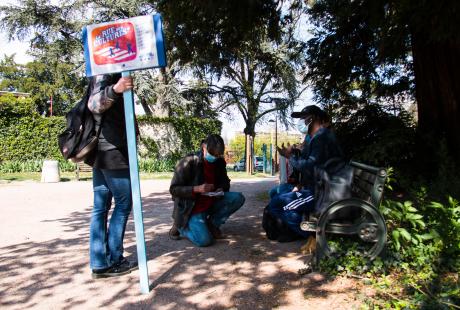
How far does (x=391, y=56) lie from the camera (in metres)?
5.80

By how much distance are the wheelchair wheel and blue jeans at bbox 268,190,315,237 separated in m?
0.71

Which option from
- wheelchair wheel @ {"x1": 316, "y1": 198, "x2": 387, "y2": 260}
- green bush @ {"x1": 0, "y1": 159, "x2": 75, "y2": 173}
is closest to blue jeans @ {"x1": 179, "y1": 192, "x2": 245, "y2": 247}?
wheelchair wheel @ {"x1": 316, "y1": 198, "x2": 387, "y2": 260}

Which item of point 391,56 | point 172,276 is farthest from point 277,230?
point 391,56

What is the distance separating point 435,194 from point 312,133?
1720mm

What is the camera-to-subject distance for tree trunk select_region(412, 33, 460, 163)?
6062 mm

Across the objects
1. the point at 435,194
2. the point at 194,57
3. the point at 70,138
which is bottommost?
the point at 435,194

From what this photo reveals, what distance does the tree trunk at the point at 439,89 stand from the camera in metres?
6.06

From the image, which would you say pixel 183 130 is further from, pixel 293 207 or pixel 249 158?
pixel 293 207

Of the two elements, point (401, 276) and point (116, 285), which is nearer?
point (401, 276)

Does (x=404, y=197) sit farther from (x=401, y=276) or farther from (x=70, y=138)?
(x=70, y=138)

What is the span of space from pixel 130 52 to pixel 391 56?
163 inches

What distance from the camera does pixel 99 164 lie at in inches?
134

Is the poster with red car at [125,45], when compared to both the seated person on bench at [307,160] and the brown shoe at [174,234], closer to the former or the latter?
the seated person on bench at [307,160]

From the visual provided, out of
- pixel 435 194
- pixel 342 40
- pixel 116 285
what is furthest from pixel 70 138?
pixel 342 40
